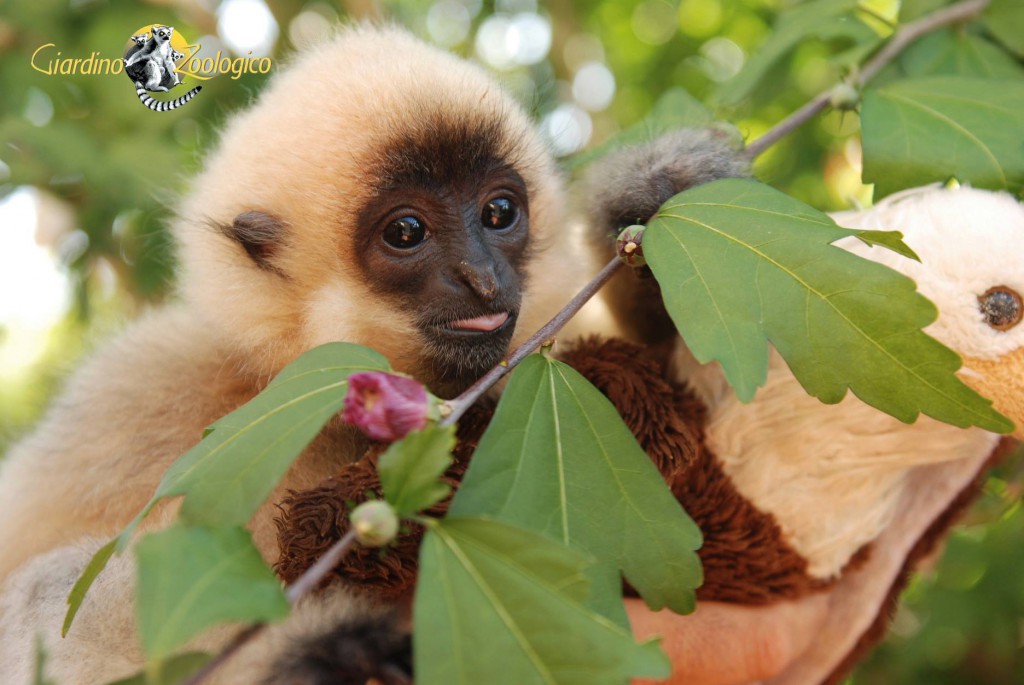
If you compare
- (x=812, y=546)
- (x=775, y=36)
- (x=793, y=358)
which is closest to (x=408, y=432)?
(x=793, y=358)

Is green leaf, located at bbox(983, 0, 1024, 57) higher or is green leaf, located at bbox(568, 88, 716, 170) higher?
green leaf, located at bbox(983, 0, 1024, 57)

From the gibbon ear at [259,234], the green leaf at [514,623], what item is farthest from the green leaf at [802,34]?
the green leaf at [514,623]

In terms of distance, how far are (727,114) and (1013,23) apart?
657mm

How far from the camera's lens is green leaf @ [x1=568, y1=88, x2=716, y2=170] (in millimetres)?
1881

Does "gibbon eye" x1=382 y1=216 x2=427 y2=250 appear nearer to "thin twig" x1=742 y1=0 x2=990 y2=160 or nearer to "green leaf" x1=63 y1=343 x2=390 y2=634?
"green leaf" x1=63 y1=343 x2=390 y2=634

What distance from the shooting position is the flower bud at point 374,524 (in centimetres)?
87

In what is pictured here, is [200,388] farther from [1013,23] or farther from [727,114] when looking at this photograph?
[1013,23]

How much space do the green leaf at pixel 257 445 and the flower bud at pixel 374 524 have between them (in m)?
0.11

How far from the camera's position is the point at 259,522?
1.53m

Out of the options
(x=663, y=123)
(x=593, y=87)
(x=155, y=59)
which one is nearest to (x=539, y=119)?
(x=663, y=123)

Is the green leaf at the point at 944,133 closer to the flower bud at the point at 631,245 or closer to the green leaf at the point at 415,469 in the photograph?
→ the flower bud at the point at 631,245

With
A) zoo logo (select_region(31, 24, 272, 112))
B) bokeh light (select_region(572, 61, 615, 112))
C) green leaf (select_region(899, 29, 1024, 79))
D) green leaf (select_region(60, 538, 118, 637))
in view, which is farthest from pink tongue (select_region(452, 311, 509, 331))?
bokeh light (select_region(572, 61, 615, 112))

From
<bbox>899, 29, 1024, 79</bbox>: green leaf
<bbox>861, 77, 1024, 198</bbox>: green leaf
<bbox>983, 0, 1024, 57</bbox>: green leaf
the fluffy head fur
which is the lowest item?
the fluffy head fur

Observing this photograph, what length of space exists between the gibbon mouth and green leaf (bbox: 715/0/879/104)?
0.80 meters
